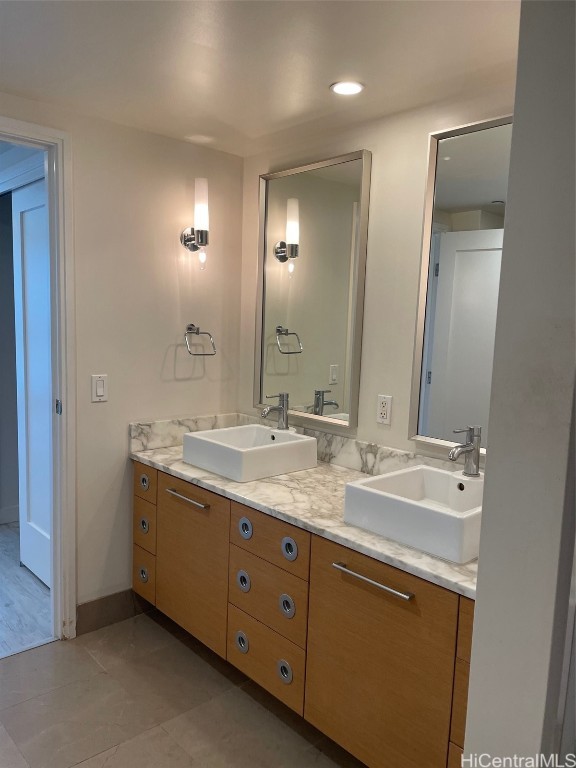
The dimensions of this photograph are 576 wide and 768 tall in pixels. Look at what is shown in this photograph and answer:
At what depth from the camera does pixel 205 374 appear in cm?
293

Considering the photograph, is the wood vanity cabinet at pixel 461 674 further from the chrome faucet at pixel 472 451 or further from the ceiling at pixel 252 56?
the ceiling at pixel 252 56

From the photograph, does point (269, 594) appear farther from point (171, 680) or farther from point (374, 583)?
point (171, 680)

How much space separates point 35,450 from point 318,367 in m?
1.55

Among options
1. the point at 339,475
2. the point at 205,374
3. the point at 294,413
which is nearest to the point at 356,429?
the point at 339,475

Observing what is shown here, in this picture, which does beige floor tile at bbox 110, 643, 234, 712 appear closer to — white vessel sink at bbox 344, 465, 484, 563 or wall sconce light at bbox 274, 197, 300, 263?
white vessel sink at bbox 344, 465, 484, 563

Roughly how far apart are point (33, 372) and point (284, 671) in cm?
194

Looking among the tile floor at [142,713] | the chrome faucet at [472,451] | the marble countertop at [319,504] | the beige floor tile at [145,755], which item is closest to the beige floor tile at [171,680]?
the tile floor at [142,713]

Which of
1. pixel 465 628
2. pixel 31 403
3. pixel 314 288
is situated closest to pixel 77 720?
pixel 465 628

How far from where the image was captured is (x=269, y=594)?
203cm

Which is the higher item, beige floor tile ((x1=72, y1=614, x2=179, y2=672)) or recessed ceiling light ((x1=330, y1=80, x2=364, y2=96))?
recessed ceiling light ((x1=330, y1=80, x2=364, y2=96))

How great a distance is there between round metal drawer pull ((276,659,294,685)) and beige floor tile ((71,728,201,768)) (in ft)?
1.22

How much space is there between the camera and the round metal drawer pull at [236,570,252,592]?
2.11m

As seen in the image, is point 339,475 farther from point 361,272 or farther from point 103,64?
point 103,64

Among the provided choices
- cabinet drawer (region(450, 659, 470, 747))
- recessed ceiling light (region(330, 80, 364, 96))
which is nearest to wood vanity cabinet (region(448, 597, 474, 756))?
cabinet drawer (region(450, 659, 470, 747))
